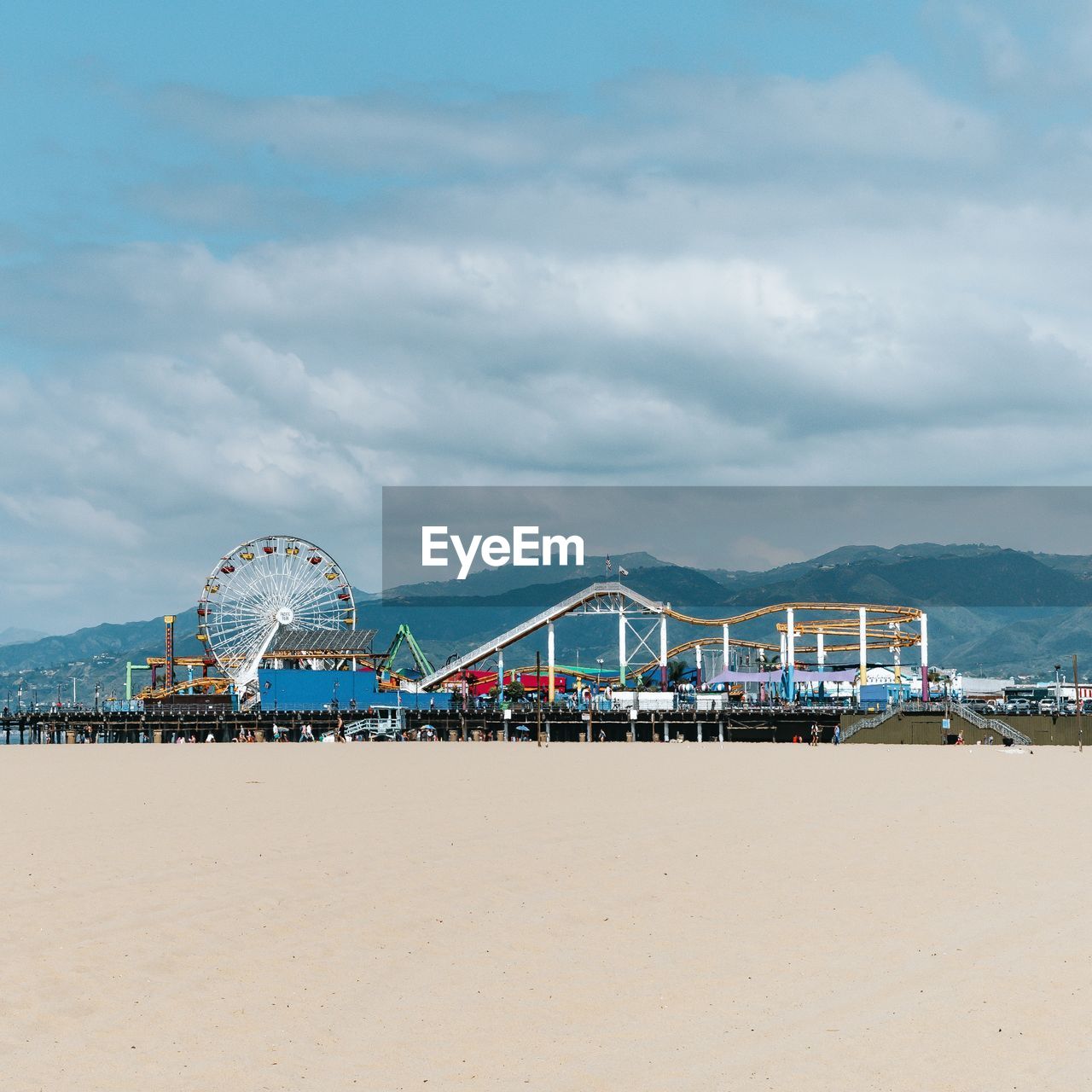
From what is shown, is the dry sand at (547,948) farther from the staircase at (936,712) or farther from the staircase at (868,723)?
the staircase at (868,723)

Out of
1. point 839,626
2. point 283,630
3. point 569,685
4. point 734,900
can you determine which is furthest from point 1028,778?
point 569,685

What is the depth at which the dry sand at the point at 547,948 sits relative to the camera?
37.3 feet

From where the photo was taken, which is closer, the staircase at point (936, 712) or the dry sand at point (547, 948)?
the dry sand at point (547, 948)

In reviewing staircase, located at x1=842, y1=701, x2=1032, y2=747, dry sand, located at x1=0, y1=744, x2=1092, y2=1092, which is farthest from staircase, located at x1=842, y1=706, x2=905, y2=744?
→ dry sand, located at x1=0, y1=744, x2=1092, y2=1092

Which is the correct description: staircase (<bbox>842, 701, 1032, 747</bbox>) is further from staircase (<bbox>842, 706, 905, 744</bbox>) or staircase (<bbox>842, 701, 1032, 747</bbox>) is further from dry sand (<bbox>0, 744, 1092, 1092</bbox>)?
dry sand (<bbox>0, 744, 1092, 1092</bbox>)

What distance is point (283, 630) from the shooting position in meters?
129

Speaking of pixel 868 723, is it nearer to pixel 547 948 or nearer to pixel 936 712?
pixel 936 712

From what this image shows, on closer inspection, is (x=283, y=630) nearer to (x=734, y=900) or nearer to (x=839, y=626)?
(x=839, y=626)

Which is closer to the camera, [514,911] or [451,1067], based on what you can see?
[451,1067]

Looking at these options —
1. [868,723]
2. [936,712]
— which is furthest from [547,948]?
[936,712]

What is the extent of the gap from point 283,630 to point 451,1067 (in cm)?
12035

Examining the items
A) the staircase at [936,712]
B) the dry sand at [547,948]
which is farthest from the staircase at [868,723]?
the dry sand at [547,948]

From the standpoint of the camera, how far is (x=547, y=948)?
51.3 ft

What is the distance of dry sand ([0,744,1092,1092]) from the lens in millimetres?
11367
